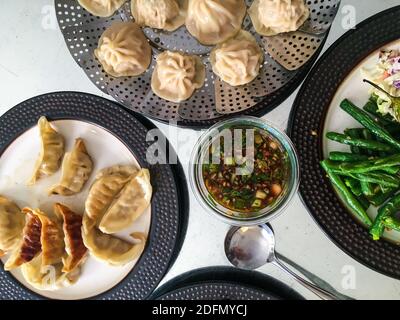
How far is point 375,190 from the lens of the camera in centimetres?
178

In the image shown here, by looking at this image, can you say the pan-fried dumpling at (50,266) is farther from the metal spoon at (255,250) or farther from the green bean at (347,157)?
the green bean at (347,157)

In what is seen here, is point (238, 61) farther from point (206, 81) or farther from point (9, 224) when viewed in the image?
point (9, 224)

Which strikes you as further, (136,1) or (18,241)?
(18,241)

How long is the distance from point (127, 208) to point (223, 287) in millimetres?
449

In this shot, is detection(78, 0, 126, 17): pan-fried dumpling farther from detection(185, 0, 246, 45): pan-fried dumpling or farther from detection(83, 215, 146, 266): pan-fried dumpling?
detection(83, 215, 146, 266): pan-fried dumpling

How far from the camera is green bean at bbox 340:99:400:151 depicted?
1715 mm

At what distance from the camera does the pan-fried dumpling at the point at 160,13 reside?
177 centimetres

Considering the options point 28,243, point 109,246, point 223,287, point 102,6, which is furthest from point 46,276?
point 102,6

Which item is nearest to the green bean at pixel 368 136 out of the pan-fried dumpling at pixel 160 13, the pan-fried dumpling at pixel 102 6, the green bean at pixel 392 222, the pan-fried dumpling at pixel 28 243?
the green bean at pixel 392 222

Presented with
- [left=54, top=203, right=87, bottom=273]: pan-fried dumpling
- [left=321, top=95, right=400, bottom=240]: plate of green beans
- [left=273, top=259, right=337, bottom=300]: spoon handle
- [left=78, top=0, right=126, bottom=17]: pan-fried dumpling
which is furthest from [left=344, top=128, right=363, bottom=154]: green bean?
[left=54, top=203, right=87, bottom=273]: pan-fried dumpling

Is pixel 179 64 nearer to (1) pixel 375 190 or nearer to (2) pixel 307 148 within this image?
(2) pixel 307 148

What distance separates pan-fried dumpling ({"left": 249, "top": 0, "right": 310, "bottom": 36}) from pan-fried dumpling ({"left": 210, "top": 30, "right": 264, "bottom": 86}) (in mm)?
73
